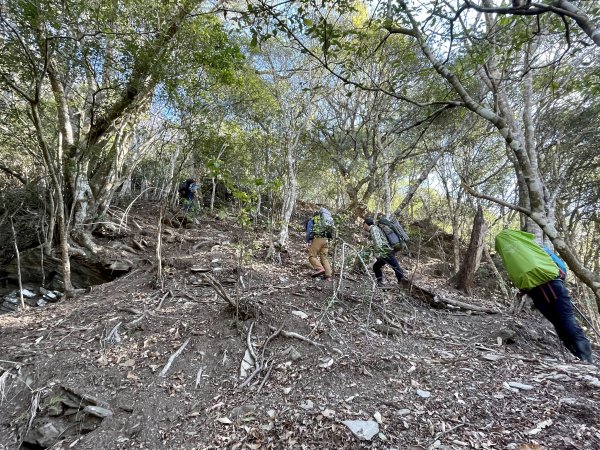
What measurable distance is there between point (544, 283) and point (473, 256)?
3.56 metres

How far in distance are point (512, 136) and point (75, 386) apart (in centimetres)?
562

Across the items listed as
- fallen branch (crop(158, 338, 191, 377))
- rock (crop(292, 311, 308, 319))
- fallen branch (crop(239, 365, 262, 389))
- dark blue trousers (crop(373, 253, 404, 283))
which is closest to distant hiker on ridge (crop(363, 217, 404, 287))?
dark blue trousers (crop(373, 253, 404, 283))

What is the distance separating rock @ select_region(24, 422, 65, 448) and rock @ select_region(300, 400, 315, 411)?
273cm

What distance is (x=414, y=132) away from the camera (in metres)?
13.1

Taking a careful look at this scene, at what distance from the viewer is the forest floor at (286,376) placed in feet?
9.16

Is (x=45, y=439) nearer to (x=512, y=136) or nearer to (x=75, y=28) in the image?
(x=512, y=136)

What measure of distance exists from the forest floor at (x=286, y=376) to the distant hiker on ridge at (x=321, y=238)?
2.56ft

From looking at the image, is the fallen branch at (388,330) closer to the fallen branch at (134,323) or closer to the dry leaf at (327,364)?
the dry leaf at (327,364)

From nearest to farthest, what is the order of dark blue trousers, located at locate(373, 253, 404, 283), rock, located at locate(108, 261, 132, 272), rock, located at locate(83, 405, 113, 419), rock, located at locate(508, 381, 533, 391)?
rock, located at locate(508, 381, 533, 391), rock, located at locate(83, 405, 113, 419), dark blue trousers, located at locate(373, 253, 404, 283), rock, located at locate(108, 261, 132, 272)

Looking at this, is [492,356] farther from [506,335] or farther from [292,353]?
[292,353]

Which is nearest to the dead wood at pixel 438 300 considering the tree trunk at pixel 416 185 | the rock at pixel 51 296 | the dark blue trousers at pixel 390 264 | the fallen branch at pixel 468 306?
the fallen branch at pixel 468 306

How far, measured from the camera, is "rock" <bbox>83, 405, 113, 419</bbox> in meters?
3.49

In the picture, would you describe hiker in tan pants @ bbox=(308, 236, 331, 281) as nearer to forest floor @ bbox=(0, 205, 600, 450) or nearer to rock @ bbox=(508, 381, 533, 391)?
forest floor @ bbox=(0, 205, 600, 450)

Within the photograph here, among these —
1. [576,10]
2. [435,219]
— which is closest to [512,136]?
[576,10]
